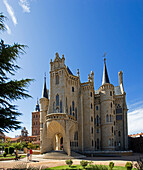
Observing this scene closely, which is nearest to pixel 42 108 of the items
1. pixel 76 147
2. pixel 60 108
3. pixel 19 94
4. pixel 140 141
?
pixel 60 108

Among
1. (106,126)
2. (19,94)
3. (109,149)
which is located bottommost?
(109,149)

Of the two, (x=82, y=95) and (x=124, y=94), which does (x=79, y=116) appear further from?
(x=124, y=94)

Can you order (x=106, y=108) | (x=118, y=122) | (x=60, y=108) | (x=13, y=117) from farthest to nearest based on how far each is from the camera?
(x=118, y=122)
(x=106, y=108)
(x=60, y=108)
(x=13, y=117)

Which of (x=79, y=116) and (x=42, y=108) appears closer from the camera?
(x=79, y=116)

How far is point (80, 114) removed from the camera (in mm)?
44719

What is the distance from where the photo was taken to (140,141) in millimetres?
53594

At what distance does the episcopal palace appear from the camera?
3941cm

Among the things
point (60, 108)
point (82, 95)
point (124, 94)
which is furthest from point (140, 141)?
point (60, 108)

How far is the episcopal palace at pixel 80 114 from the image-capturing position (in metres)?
39.4

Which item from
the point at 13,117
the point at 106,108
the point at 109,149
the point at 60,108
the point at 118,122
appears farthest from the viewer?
the point at 118,122

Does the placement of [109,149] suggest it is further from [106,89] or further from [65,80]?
[65,80]

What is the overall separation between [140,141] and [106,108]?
56.5 ft

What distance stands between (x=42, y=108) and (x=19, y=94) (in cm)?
3849

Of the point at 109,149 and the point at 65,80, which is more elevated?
the point at 65,80
